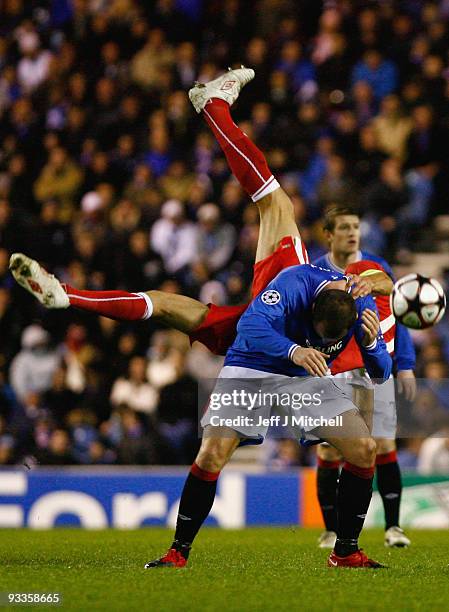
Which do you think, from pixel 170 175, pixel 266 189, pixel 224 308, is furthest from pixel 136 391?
pixel 224 308

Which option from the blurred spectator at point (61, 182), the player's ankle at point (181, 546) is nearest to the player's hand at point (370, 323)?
the player's ankle at point (181, 546)

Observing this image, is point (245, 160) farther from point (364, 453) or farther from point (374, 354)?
point (364, 453)

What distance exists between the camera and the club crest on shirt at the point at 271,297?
6.39m

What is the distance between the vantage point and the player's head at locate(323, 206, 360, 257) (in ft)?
26.7

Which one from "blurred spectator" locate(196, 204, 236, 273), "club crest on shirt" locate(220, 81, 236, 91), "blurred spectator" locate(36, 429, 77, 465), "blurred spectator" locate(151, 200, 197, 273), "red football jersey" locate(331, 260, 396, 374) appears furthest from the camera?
"blurred spectator" locate(151, 200, 197, 273)

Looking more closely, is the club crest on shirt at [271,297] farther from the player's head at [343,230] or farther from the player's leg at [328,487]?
the player's leg at [328,487]

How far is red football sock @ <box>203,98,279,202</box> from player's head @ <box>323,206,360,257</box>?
47 cm

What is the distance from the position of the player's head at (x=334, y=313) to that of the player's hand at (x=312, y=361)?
210 millimetres

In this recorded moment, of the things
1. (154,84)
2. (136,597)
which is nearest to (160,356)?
(154,84)

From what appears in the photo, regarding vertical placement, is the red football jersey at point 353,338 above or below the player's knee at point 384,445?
above

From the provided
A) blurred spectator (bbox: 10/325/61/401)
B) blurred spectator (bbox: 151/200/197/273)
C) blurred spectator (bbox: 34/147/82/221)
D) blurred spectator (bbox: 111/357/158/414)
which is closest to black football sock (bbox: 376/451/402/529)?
blurred spectator (bbox: 111/357/158/414)

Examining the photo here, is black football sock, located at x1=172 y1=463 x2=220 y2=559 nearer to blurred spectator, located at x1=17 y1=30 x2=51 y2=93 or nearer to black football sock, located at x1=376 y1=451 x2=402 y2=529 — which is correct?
black football sock, located at x1=376 y1=451 x2=402 y2=529

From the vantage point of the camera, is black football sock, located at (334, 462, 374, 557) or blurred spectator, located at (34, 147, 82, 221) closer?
black football sock, located at (334, 462, 374, 557)

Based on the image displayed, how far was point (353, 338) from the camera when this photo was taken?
762cm
